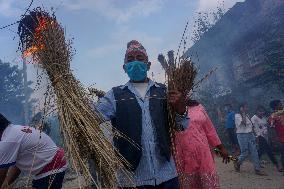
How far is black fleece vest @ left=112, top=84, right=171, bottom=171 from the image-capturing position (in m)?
3.06

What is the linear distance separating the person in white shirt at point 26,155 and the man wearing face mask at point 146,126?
0.81 meters

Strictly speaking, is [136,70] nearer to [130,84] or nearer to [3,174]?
[130,84]

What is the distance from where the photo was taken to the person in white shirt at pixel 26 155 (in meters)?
3.60

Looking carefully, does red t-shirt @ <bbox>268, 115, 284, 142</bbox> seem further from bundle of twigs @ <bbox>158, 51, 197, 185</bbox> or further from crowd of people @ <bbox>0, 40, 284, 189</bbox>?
bundle of twigs @ <bbox>158, 51, 197, 185</bbox>

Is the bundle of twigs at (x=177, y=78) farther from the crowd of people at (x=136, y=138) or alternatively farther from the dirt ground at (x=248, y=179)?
the dirt ground at (x=248, y=179)

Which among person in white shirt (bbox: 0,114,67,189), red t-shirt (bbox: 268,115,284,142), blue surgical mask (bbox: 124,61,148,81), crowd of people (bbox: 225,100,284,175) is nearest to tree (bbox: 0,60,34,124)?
crowd of people (bbox: 225,100,284,175)

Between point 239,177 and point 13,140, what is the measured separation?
20.5ft

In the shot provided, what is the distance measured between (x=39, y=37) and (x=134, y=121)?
42.5 inches

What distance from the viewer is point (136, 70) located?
135 inches

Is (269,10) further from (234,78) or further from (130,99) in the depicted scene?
(130,99)

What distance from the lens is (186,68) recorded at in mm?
3354

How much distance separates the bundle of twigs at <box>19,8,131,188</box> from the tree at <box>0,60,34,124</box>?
26653 mm

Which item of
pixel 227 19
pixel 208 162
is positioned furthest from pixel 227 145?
pixel 208 162

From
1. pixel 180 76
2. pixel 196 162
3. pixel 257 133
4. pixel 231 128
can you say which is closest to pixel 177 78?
pixel 180 76
